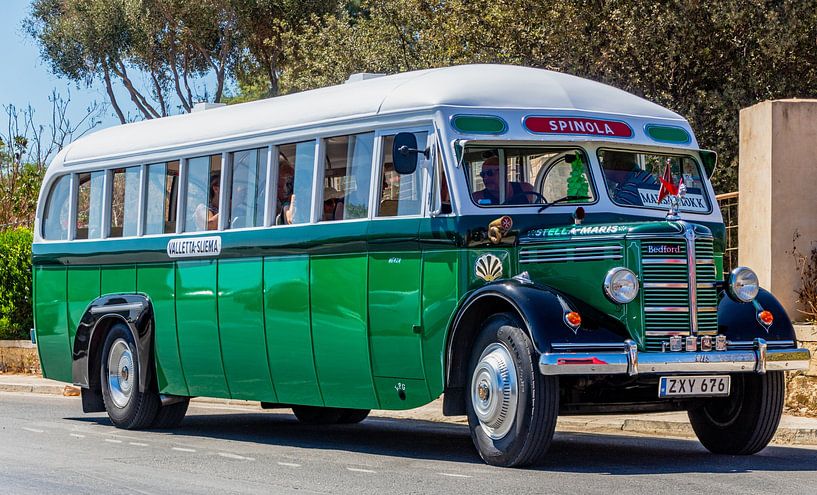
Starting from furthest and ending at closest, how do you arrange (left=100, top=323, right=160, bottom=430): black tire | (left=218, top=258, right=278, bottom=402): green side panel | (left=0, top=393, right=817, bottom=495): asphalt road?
(left=100, top=323, right=160, bottom=430): black tire, (left=218, top=258, right=278, bottom=402): green side panel, (left=0, top=393, right=817, bottom=495): asphalt road

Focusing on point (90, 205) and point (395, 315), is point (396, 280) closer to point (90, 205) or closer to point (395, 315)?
point (395, 315)

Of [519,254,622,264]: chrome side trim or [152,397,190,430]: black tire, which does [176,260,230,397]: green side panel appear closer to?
[152,397,190,430]: black tire

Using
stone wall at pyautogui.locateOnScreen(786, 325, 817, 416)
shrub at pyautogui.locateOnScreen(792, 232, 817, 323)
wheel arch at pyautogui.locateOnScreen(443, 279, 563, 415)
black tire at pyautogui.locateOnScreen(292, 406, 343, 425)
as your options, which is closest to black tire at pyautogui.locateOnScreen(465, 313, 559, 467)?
wheel arch at pyautogui.locateOnScreen(443, 279, 563, 415)

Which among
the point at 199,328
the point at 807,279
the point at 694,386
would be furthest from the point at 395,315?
the point at 807,279

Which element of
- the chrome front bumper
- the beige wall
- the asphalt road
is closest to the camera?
the asphalt road

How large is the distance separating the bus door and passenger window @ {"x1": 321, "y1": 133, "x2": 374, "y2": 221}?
0.52 ft

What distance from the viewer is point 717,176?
813 inches

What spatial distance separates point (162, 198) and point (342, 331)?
10.9 ft

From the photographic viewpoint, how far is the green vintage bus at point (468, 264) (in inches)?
390

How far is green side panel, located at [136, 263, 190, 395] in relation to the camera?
1373 cm

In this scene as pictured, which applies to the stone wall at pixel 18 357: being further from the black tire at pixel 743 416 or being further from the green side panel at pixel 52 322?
the black tire at pixel 743 416

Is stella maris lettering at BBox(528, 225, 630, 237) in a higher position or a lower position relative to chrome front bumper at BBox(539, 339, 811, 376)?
higher

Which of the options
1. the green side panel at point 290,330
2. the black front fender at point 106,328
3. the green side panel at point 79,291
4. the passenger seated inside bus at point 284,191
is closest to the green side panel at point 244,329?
the green side panel at point 290,330

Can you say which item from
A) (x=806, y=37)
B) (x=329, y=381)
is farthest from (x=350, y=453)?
(x=806, y=37)
